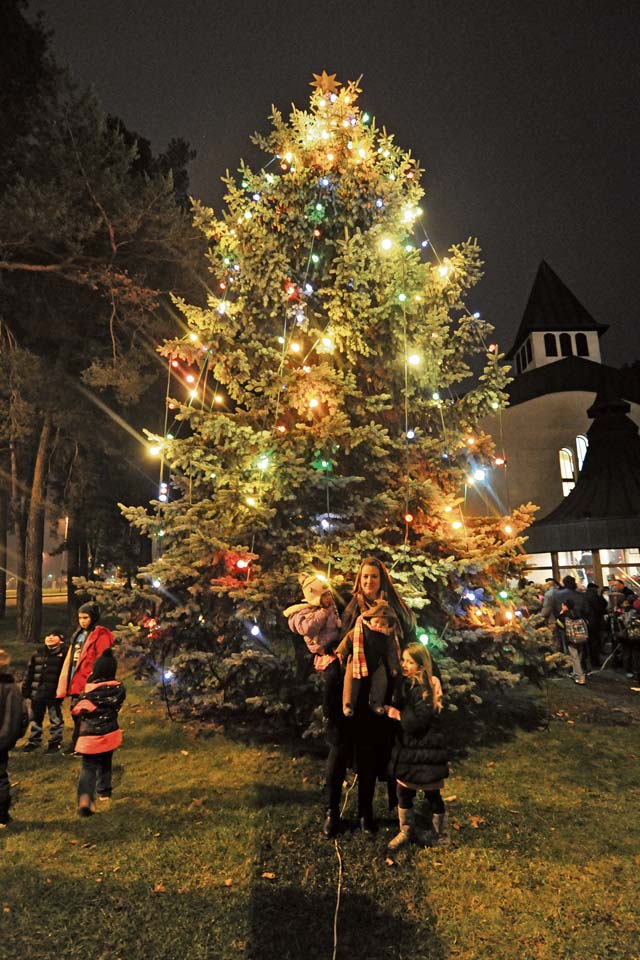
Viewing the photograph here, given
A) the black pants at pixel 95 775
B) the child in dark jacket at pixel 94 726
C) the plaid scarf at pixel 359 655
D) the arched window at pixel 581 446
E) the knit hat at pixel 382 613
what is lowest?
the black pants at pixel 95 775

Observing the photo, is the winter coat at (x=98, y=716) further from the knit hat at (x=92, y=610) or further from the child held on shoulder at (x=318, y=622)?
the child held on shoulder at (x=318, y=622)

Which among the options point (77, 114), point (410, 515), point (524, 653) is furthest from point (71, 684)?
point (77, 114)

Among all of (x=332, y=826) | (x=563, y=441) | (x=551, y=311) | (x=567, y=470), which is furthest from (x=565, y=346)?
(x=332, y=826)

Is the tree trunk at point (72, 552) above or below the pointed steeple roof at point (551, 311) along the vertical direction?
below

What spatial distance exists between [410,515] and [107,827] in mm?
4674

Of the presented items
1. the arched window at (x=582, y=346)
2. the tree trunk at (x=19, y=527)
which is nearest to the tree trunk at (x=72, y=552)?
the tree trunk at (x=19, y=527)

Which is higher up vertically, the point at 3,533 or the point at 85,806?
the point at 3,533

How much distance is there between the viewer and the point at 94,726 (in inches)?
193

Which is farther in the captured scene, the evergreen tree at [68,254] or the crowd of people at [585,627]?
the evergreen tree at [68,254]

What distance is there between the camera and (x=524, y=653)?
6.81 meters

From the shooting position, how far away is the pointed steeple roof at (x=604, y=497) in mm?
17125

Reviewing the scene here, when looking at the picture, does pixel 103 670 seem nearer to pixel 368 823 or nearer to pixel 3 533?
pixel 368 823

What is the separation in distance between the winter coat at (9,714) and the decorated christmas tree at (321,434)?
1965 mm

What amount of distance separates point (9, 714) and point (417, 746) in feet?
11.9
